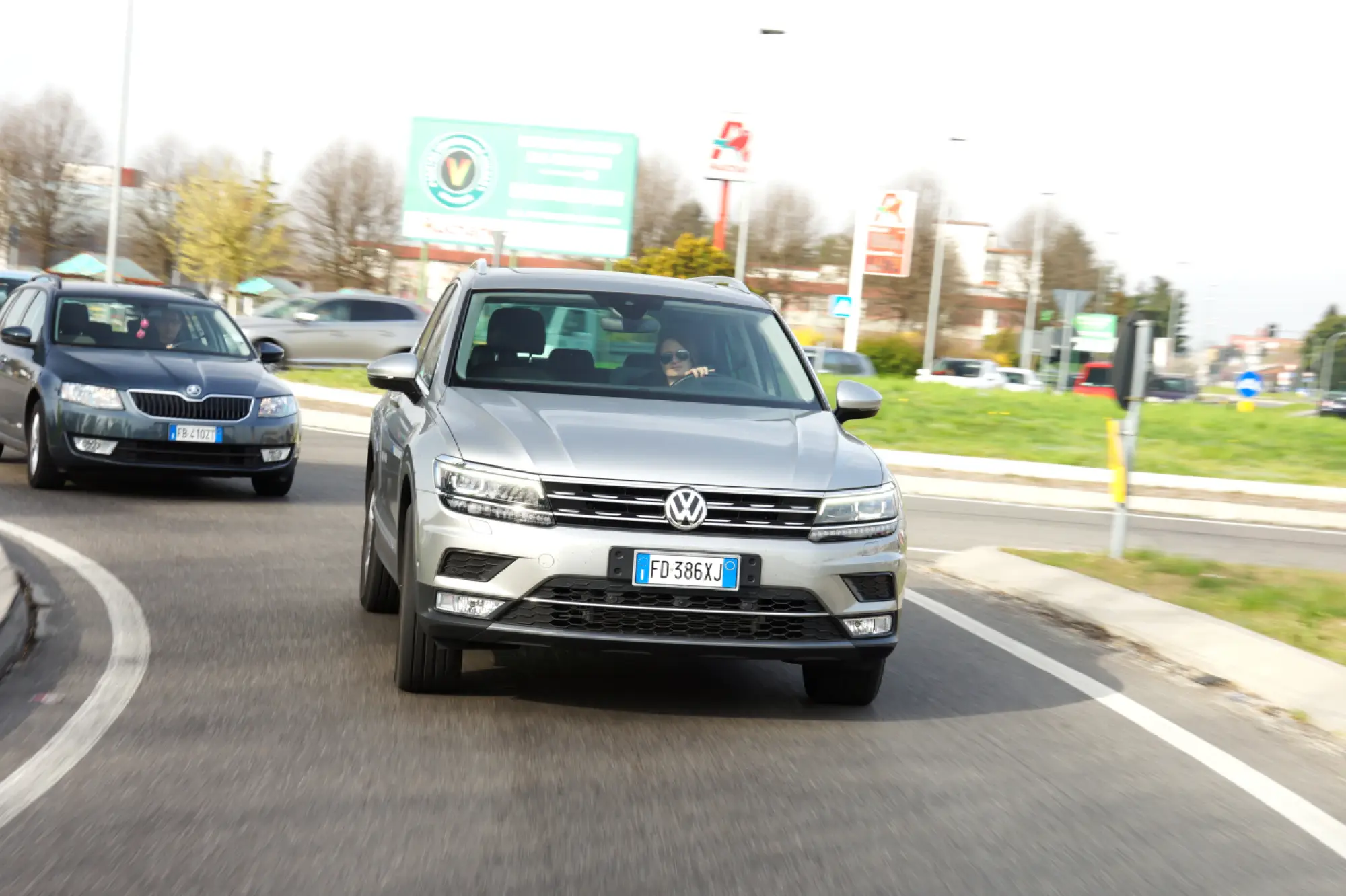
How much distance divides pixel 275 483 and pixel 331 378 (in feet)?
61.5

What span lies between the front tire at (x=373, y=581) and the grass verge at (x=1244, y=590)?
485 cm

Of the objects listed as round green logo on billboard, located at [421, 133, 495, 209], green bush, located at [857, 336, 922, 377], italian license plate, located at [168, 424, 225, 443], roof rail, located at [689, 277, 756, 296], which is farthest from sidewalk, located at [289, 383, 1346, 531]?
green bush, located at [857, 336, 922, 377]

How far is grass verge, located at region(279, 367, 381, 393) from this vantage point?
3052 centimetres

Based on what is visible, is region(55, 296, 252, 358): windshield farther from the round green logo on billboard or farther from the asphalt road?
the round green logo on billboard

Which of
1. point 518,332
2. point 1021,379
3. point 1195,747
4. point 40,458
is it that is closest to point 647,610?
point 518,332

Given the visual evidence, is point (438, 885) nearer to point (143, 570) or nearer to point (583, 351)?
point (583, 351)

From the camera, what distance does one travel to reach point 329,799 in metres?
4.89

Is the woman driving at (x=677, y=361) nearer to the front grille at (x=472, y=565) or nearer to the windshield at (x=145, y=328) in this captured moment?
the front grille at (x=472, y=565)

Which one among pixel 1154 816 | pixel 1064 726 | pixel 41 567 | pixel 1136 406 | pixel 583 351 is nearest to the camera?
pixel 1154 816

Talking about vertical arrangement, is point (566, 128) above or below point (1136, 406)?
above

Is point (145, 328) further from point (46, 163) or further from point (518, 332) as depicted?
point (46, 163)

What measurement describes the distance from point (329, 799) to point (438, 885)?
2.88 feet

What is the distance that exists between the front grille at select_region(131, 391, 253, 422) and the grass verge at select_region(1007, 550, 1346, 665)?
601 centimetres

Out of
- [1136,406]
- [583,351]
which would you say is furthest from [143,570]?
[1136,406]
